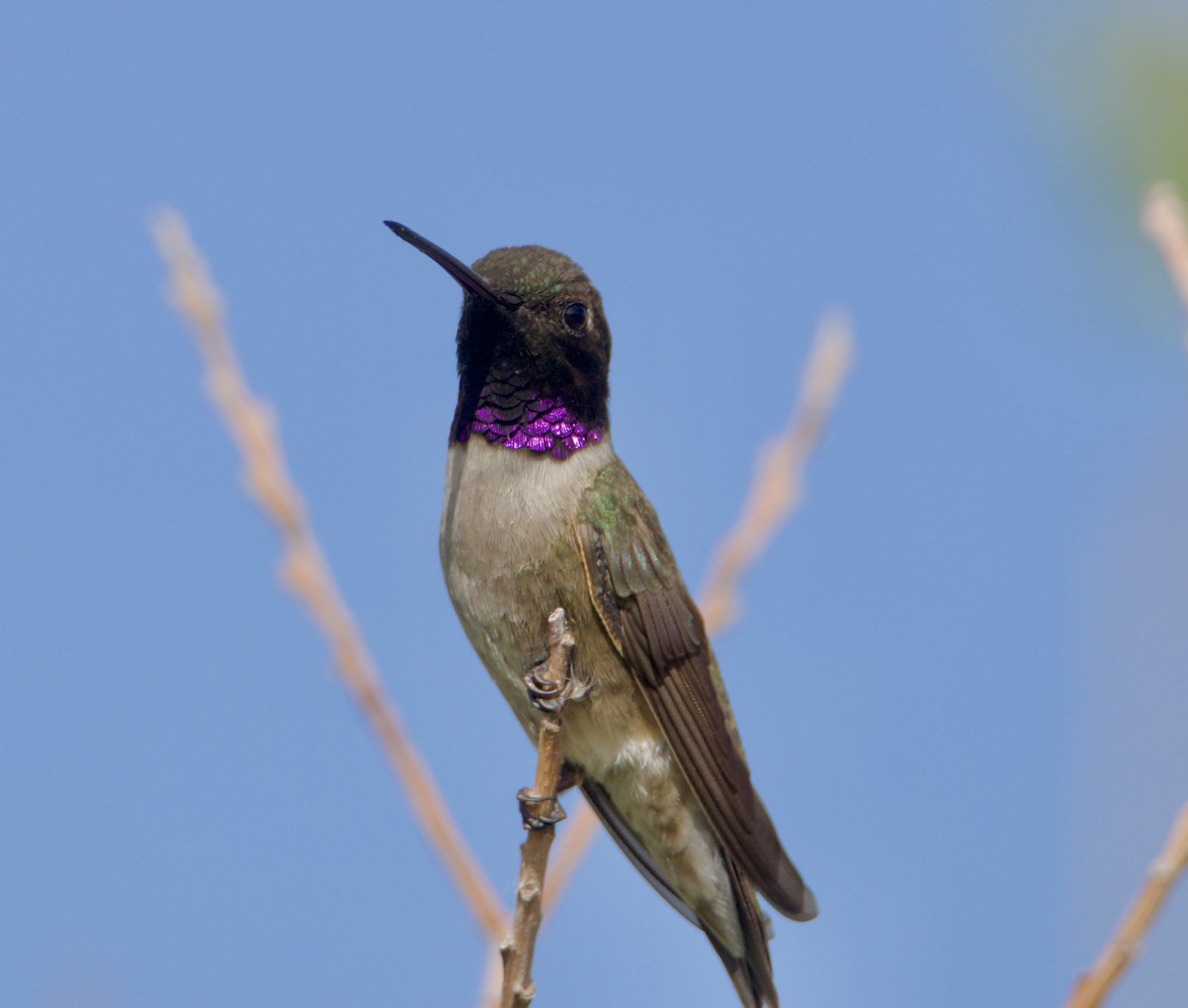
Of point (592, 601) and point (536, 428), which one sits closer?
point (592, 601)

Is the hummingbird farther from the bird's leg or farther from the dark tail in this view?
the bird's leg

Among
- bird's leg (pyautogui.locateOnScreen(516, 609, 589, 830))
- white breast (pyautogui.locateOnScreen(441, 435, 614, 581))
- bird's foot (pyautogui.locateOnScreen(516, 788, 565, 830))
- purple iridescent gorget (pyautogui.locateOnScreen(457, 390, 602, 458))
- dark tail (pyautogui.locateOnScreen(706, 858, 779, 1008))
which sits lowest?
dark tail (pyautogui.locateOnScreen(706, 858, 779, 1008))

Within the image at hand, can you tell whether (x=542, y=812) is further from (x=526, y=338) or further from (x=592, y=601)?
(x=526, y=338)

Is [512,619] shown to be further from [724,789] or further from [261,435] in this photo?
[261,435]

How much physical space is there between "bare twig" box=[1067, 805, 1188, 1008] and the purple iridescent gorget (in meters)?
2.67

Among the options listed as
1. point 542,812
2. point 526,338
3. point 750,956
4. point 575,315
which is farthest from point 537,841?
point 575,315

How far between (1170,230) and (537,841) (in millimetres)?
1939

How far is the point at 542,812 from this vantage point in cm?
357

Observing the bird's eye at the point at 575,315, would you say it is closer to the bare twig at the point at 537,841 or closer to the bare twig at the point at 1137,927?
the bare twig at the point at 537,841

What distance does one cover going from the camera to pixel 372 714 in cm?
311

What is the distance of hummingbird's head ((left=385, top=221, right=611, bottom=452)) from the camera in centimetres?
475

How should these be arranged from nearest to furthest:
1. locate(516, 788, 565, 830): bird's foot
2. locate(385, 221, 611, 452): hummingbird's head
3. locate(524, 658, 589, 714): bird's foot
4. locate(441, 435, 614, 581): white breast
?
locate(516, 788, 565, 830): bird's foot, locate(524, 658, 589, 714): bird's foot, locate(441, 435, 614, 581): white breast, locate(385, 221, 611, 452): hummingbird's head

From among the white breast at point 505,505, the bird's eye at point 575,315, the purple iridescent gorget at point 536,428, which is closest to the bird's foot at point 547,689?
the white breast at point 505,505

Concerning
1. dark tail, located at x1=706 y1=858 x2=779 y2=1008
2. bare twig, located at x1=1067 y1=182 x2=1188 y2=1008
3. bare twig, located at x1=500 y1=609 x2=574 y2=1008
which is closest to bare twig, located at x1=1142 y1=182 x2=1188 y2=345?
bare twig, located at x1=1067 y1=182 x2=1188 y2=1008
